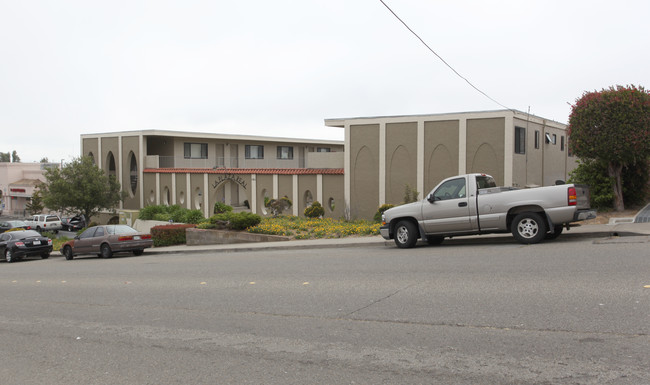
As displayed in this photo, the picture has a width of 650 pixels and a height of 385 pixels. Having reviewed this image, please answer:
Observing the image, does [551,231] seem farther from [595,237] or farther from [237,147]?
[237,147]

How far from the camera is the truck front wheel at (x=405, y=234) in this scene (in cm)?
1502

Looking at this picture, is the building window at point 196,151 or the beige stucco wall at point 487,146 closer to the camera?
the beige stucco wall at point 487,146

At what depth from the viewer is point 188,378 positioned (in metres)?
5.55

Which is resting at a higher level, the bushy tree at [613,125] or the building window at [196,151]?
the building window at [196,151]

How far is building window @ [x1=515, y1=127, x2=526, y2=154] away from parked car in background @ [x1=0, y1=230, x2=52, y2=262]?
80.1ft

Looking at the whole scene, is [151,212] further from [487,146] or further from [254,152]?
[487,146]

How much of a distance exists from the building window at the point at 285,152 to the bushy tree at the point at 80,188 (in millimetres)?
15978

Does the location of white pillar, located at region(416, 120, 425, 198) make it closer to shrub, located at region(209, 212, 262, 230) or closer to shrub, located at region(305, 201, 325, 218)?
shrub, located at region(305, 201, 325, 218)

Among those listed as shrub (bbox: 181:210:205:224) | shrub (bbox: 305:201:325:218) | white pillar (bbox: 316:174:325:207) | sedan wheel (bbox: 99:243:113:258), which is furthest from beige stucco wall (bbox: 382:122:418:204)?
sedan wheel (bbox: 99:243:113:258)

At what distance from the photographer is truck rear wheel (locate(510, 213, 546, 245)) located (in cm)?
1293

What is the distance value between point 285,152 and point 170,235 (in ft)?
97.8

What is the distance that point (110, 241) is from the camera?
22.6 m

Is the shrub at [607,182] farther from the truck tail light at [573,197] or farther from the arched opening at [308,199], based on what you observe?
the arched opening at [308,199]

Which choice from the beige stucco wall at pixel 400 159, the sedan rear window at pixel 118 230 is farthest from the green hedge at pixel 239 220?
the beige stucco wall at pixel 400 159
